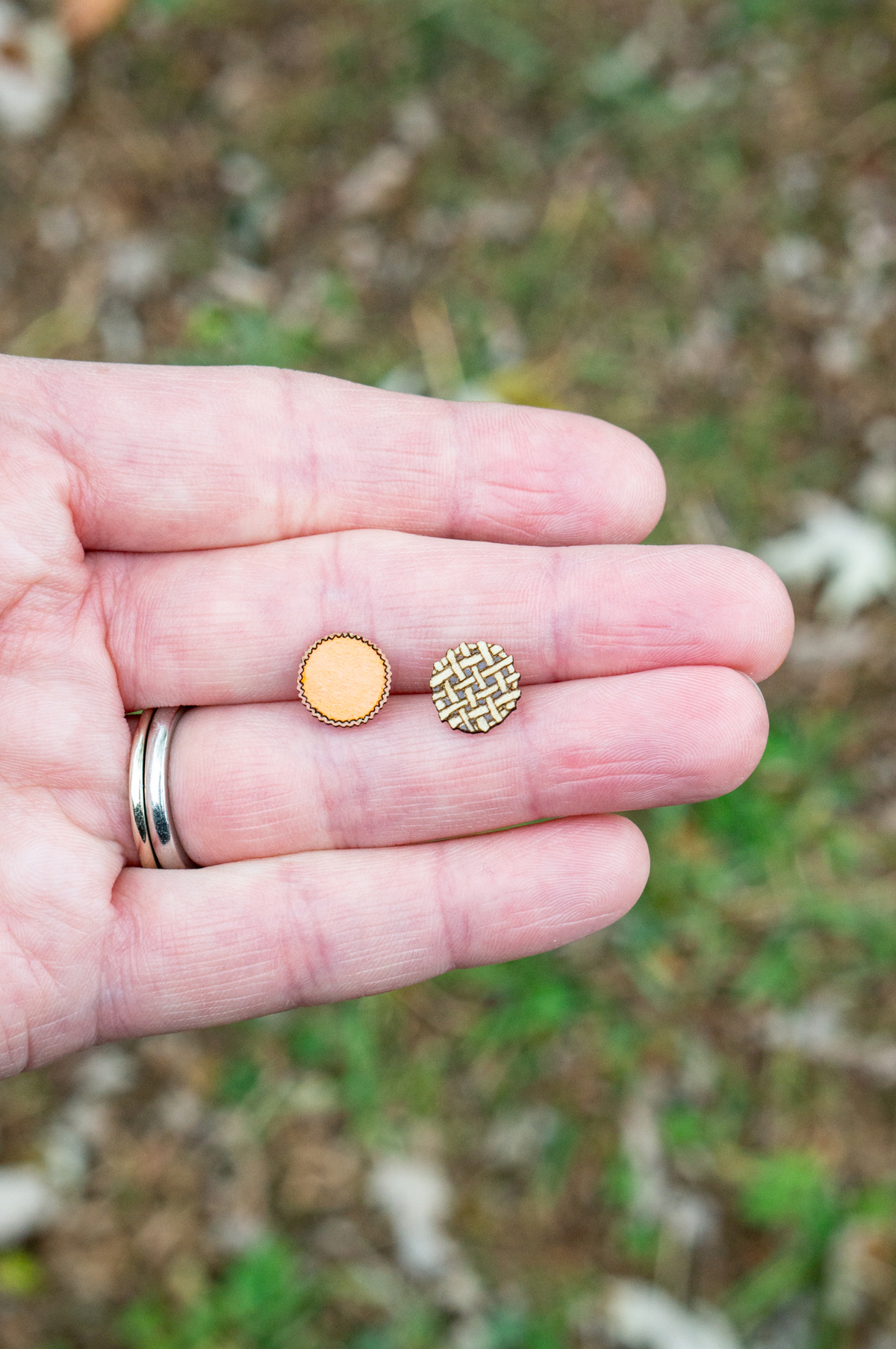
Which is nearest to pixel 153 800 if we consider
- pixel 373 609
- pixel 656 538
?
pixel 373 609

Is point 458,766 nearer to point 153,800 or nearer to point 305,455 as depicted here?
point 153,800

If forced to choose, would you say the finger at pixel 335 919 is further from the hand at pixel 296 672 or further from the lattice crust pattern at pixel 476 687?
the lattice crust pattern at pixel 476 687

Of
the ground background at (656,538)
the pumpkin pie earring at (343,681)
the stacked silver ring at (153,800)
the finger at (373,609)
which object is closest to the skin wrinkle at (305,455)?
the finger at (373,609)

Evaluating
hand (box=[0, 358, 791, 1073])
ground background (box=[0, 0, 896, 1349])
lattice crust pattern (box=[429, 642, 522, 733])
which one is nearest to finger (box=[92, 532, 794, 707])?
hand (box=[0, 358, 791, 1073])

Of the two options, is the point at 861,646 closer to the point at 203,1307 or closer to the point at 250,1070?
the point at 250,1070

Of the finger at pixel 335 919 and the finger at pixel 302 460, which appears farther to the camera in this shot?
the finger at pixel 302 460

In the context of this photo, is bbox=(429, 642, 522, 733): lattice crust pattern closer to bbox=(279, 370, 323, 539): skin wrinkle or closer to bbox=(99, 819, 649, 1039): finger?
bbox=(99, 819, 649, 1039): finger
